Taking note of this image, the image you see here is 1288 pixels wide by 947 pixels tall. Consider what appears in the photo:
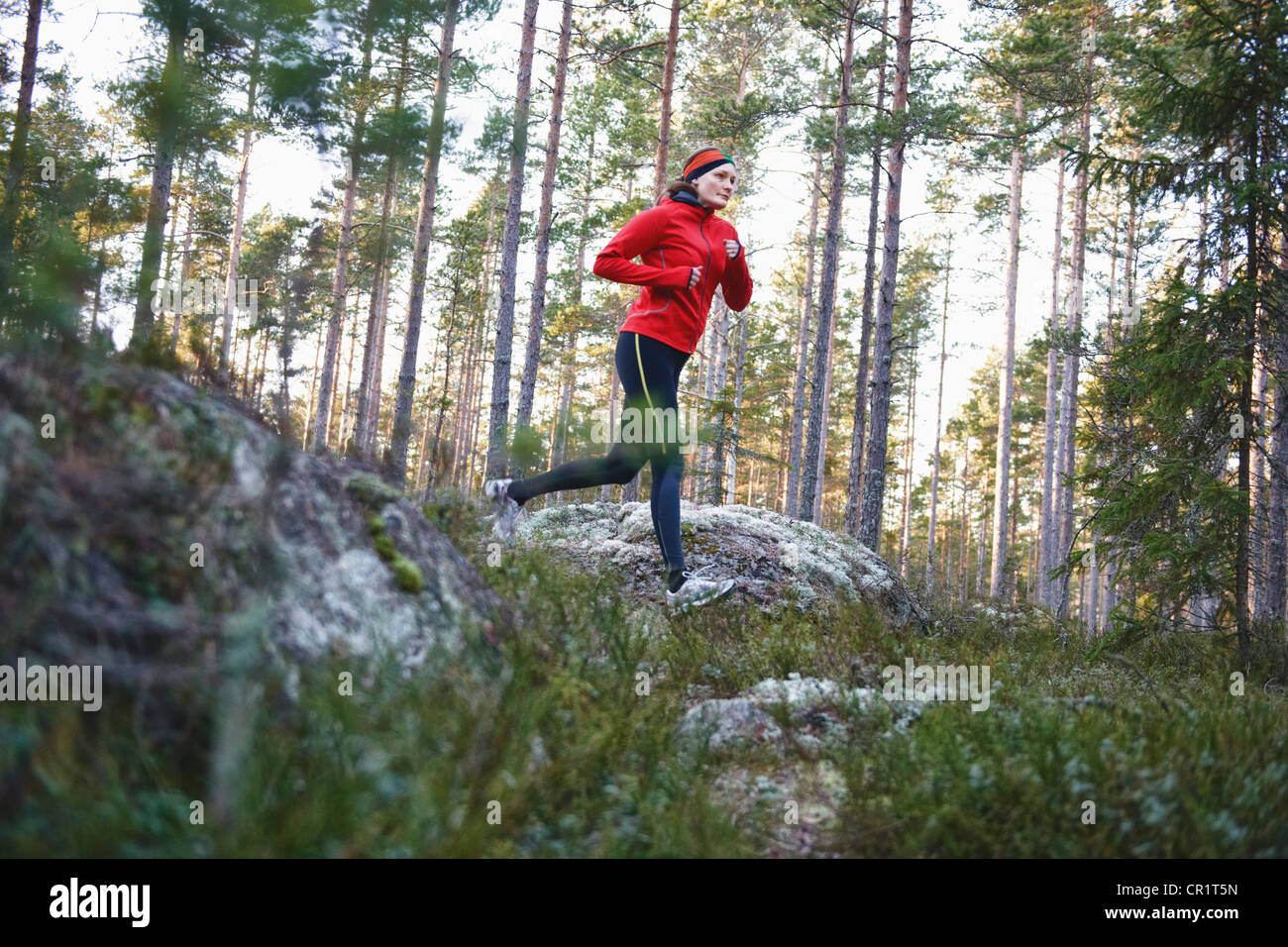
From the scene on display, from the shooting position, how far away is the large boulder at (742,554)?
5387 millimetres

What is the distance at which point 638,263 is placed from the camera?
423 centimetres

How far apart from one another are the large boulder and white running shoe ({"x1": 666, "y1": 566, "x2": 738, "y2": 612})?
442 millimetres

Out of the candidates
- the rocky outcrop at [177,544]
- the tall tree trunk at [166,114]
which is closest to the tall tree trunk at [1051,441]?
the tall tree trunk at [166,114]

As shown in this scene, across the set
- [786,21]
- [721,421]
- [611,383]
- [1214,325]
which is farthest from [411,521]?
[611,383]

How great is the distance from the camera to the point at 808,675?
3.87 metres

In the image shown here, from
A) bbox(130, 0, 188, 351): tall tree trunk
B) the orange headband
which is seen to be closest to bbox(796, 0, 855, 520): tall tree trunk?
the orange headband

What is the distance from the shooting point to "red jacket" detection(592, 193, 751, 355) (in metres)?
4.19

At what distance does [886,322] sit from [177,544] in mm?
11766

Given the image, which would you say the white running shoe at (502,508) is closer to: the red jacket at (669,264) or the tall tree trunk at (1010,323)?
the red jacket at (669,264)

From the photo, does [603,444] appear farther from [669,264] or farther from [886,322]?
[886,322]

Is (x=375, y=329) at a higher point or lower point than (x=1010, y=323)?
lower

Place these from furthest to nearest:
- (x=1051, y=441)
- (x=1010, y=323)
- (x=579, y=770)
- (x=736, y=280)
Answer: (x=1010, y=323) → (x=1051, y=441) → (x=736, y=280) → (x=579, y=770)

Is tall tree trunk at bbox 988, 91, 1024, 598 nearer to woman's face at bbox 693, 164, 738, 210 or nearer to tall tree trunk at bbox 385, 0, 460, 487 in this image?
tall tree trunk at bbox 385, 0, 460, 487

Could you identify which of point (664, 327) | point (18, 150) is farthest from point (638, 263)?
point (18, 150)
